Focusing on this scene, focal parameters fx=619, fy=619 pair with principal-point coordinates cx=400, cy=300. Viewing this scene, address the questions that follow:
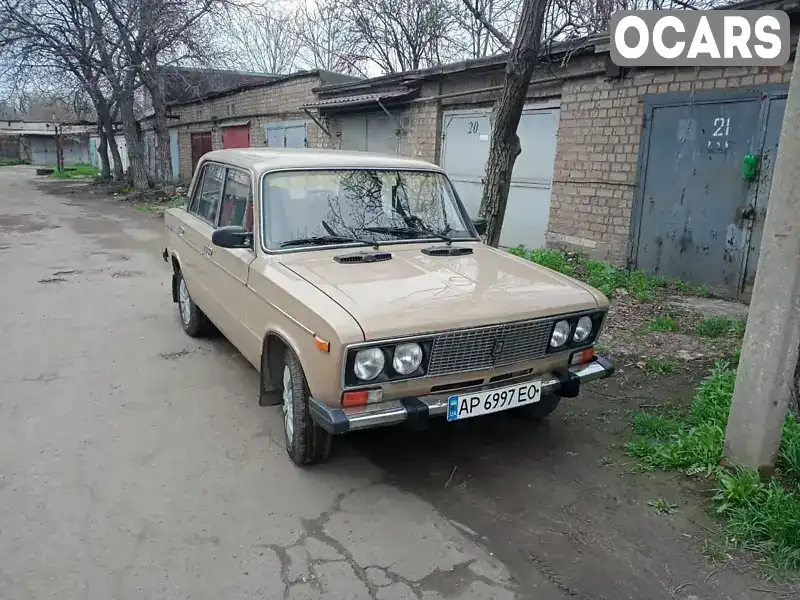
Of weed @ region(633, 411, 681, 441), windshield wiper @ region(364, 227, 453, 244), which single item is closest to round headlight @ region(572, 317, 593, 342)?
weed @ region(633, 411, 681, 441)

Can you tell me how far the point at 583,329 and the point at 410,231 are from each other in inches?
54.1

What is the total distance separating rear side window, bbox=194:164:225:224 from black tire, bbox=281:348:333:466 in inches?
Result: 78.5

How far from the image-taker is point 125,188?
24.9m

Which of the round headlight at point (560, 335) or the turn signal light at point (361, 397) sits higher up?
the round headlight at point (560, 335)

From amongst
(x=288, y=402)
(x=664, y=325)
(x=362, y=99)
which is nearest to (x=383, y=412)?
(x=288, y=402)

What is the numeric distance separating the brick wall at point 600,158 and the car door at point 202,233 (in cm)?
541

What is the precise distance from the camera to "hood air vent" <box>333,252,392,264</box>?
3.74 m

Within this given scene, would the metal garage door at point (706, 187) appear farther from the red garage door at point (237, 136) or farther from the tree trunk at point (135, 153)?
the tree trunk at point (135, 153)

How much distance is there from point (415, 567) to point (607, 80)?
733 centimetres

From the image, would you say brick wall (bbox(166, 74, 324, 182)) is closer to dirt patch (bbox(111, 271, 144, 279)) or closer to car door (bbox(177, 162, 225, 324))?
dirt patch (bbox(111, 271, 144, 279))

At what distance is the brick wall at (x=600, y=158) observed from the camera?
7891 millimetres

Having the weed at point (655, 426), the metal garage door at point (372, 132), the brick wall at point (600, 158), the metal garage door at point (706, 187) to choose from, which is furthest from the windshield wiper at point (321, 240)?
the metal garage door at point (372, 132)

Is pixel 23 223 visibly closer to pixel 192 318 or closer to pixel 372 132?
pixel 372 132

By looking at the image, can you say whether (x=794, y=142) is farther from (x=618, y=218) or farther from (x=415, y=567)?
(x=618, y=218)
